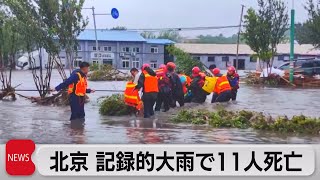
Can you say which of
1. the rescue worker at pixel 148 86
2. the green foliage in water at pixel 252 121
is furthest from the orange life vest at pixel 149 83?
Answer: the green foliage in water at pixel 252 121

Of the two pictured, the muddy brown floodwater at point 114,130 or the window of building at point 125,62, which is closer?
the muddy brown floodwater at point 114,130

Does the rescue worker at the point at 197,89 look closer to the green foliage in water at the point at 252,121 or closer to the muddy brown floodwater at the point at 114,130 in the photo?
the muddy brown floodwater at the point at 114,130

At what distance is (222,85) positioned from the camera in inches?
589

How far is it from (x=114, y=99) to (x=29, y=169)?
8397 millimetres

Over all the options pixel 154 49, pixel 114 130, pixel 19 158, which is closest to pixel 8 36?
pixel 114 130

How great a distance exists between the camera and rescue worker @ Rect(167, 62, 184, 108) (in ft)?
43.6

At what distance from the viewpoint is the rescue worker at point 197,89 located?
14.9 metres

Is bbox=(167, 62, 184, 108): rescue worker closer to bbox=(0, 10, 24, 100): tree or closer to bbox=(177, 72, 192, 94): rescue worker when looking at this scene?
bbox=(177, 72, 192, 94): rescue worker

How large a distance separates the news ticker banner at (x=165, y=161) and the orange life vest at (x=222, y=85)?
35.4 ft

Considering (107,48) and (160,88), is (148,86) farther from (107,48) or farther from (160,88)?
(107,48)

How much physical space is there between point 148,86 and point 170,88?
1753mm

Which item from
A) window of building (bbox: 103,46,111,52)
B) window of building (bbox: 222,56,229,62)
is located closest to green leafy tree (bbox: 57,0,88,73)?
window of building (bbox: 103,46,111,52)

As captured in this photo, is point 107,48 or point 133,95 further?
point 107,48

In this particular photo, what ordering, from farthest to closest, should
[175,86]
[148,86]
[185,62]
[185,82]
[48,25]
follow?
[185,62], [48,25], [185,82], [175,86], [148,86]
